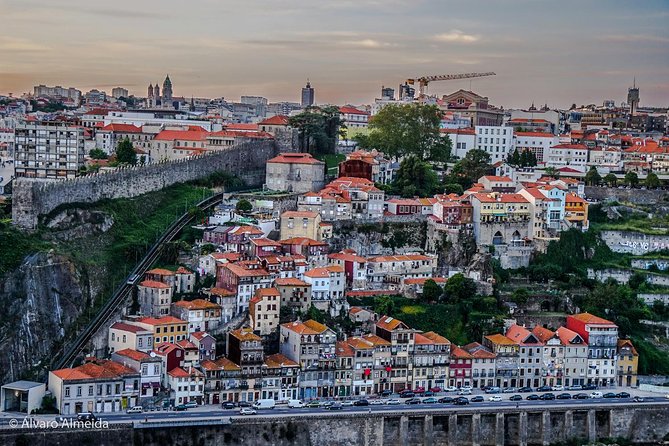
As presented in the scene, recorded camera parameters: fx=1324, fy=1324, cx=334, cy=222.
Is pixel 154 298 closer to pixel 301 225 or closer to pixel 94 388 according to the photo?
pixel 94 388

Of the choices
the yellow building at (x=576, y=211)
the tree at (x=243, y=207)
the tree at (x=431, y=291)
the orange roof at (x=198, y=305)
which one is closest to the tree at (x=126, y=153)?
the tree at (x=243, y=207)

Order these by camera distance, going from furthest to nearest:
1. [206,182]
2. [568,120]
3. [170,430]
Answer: [568,120], [206,182], [170,430]

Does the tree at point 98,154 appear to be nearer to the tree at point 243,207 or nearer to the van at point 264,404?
the tree at point 243,207

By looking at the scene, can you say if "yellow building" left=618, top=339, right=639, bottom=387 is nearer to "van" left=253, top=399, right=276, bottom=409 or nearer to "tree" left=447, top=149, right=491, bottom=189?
"van" left=253, top=399, right=276, bottom=409

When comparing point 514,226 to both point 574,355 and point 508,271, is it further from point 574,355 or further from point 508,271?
point 574,355

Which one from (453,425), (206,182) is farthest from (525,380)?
(206,182)

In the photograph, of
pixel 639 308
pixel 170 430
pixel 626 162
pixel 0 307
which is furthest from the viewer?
pixel 626 162
